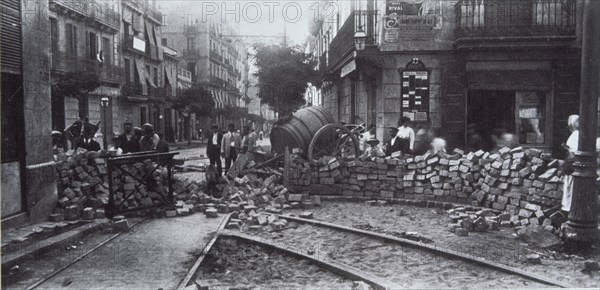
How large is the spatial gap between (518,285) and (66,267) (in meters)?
5.31

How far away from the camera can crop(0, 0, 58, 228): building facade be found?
7445 millimetres

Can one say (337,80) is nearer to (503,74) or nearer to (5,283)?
(503,74)

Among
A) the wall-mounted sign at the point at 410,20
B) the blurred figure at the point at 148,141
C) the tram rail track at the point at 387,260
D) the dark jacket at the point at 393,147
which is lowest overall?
the tram rail track at the point at 387,260

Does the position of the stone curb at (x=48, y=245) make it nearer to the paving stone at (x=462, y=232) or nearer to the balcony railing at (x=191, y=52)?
the paving stone at (x=462, y=232)

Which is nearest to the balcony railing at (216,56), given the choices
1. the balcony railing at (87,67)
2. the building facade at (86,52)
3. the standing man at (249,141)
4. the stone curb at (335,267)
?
the building facade at (86,52)

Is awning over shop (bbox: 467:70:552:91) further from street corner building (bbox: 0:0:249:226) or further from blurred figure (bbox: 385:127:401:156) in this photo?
street corner building (bbox: 0:0:249:226)

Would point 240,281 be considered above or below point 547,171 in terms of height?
below

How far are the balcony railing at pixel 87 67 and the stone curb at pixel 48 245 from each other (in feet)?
61.5

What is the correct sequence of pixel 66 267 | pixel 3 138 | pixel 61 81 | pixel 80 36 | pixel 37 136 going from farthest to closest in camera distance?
pixel 80 36 < pixel 61 81 < pixel 37 136 < pixel 3 138 < pixel 66 267

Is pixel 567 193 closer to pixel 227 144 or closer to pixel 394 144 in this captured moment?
pixel 394 144

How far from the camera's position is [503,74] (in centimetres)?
1446

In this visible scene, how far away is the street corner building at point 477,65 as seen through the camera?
13859mm

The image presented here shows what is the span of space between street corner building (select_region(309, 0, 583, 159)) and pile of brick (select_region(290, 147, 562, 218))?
3.49 m

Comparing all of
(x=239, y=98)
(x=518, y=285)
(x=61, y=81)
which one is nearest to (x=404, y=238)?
(x=518, y=285)
